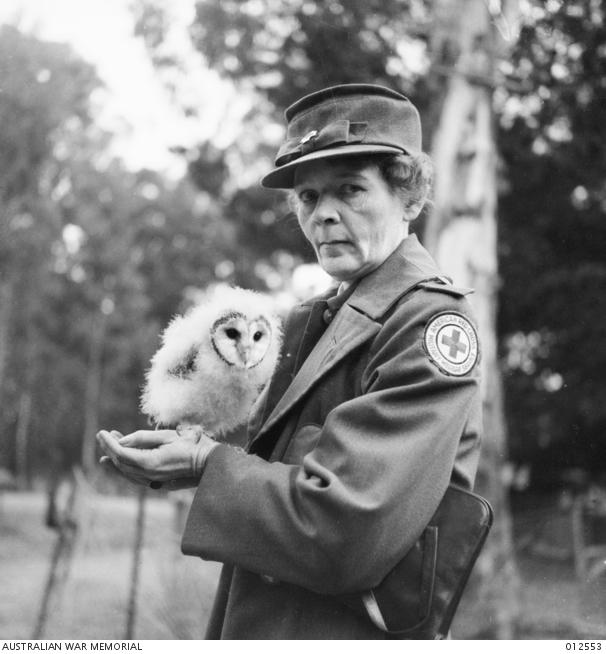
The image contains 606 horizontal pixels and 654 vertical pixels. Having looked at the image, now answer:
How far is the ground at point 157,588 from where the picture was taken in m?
4.39

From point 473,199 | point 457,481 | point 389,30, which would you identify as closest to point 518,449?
point 473,199

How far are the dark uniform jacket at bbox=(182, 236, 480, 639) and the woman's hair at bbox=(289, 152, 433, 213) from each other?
22 centimetres

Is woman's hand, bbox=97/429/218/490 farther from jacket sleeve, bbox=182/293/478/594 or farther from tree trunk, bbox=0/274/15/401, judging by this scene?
tree trunk, bbox=0/274/15/401

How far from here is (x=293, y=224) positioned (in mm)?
2832

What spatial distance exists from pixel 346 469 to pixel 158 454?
1.39 ft

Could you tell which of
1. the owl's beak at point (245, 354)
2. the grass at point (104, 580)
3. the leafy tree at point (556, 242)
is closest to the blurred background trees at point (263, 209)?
the leafy tree at point (556, 242)

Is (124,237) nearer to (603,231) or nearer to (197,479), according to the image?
(603,231)

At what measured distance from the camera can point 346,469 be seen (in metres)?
1.46

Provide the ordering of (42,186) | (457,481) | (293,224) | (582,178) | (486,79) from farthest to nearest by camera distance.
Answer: (582,178), (42,186), (486,79), (293,224), (457,481)

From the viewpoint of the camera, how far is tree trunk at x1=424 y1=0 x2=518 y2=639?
530 cm

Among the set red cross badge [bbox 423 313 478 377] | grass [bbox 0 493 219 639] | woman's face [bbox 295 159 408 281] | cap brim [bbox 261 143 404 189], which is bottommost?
grass [bbox 0 493 219 639]

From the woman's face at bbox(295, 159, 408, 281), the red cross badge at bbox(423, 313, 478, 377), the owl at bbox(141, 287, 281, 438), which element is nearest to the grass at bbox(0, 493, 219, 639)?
the owl at bbox(141, 287, 281, 438)

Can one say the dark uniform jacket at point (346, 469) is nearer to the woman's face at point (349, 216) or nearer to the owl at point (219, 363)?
the woman's face at point (349, 216)

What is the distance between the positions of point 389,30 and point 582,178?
287cm
